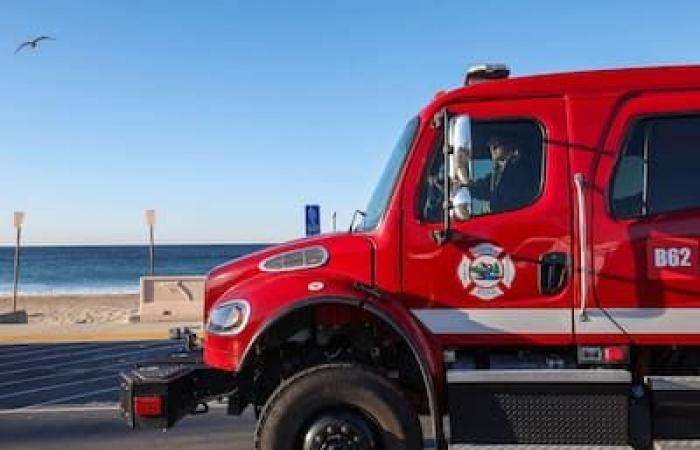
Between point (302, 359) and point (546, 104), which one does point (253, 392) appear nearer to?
point (302, 359)

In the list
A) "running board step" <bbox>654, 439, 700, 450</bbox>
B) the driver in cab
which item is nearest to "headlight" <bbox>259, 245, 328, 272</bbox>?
the driver in cab

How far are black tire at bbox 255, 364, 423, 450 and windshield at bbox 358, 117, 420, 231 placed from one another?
3.53 feet

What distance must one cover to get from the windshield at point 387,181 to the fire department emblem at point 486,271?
2.17 ft

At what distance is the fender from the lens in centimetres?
551

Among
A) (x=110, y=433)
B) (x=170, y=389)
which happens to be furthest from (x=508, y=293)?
(x=110, y=433)

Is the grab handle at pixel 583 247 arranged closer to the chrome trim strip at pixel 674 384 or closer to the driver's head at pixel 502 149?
the driver's head at pixel 502 149

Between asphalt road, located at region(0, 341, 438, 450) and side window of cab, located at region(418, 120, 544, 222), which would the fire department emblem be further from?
asphalt road, located at region(0, 341, 438, 450)

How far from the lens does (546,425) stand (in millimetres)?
5457

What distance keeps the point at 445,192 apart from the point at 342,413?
150 cm

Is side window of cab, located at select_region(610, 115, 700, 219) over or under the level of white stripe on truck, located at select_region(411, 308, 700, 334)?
over

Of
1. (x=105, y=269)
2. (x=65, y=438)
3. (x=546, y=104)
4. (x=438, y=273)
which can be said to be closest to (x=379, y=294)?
(x=438, y=273)

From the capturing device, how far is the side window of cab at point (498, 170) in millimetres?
5734

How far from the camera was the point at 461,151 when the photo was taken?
5.21m

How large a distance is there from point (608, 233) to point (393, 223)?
1.33 m
